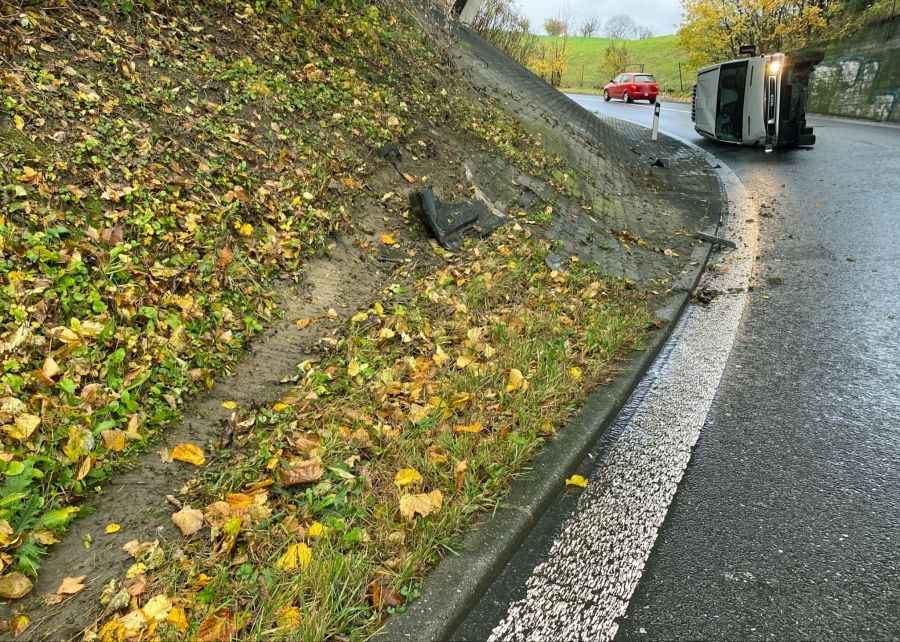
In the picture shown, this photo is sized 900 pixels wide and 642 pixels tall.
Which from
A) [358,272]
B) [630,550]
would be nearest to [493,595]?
[630,550]

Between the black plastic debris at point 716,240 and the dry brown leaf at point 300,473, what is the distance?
211 inches

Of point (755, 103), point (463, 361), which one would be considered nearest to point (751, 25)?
point (755, 103)

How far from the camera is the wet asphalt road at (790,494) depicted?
187 cm

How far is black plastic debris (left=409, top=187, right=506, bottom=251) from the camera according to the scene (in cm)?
478

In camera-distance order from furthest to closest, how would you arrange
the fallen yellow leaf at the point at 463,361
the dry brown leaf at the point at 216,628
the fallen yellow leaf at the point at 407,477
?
the fallen yellow leaf at the point at 463,361
the fallen yellow leaf at the point at 407,477
the dry brown leaf at the point at 216,628

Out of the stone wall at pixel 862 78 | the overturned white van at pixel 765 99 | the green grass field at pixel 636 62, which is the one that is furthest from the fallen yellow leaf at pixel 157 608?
the green grass field at pixel 636 62

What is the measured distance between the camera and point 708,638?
1.79 meters

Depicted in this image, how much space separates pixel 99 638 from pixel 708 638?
6.50ft

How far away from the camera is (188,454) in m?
2.55

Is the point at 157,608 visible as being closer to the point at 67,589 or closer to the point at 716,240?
the point at 67,589

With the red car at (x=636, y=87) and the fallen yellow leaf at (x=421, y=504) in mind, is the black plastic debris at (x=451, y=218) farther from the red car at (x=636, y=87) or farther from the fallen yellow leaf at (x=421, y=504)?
the red car at (x=636, y=87)

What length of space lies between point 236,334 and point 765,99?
506 inches

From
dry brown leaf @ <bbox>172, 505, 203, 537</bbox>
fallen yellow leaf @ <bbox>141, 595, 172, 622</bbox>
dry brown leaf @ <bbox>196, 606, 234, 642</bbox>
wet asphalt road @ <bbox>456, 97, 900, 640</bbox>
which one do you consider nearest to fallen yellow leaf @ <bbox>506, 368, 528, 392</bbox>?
wet asphalt road @ <bbox>456, 97, 900, 640</bbox>

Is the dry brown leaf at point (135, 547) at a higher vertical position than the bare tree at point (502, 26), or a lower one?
lower
